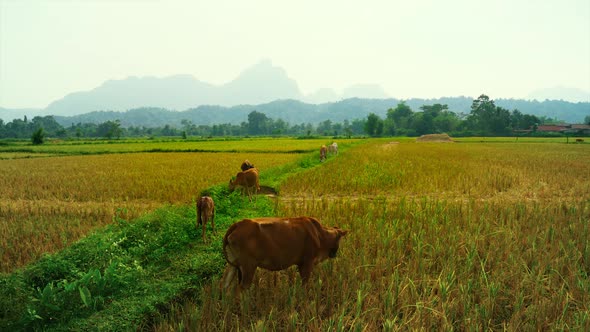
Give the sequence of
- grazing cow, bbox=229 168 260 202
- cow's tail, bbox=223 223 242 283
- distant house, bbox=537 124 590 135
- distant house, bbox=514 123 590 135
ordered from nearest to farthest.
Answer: cow's tail, bbox=223 223 242 283 → grazing cow, bbox=229 168 260 202 → distant house, bbox=514 123 590 135 → distant house, bbox=537 124 590 135

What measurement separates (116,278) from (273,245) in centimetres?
185

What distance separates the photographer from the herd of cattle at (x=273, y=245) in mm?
2848

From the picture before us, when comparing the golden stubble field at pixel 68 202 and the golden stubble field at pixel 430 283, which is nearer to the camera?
the golden stubble field at pixel 430 283

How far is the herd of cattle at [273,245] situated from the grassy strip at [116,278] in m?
0.82

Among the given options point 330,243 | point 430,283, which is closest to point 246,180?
point 330,243

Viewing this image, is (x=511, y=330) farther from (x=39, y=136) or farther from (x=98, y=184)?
(x=39, y=136)

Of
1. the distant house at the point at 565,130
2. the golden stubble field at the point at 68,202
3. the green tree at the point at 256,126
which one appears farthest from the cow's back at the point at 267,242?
the green tree at the point at 256,126

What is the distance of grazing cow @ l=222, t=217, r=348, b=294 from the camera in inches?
112

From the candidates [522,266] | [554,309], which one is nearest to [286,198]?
[522,266]

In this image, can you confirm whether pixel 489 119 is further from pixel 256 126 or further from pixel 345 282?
pixel 345 282

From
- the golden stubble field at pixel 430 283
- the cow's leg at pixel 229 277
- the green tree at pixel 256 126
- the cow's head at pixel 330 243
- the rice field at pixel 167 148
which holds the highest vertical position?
the green tree at pixel 256 126

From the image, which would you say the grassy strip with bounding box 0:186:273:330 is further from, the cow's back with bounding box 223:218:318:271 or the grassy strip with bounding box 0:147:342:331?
the cow's back with bounding box 223:218:318:271

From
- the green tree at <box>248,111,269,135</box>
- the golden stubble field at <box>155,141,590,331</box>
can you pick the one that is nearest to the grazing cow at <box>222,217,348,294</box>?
the golden stubble field at <box>155,141,590,331</box>

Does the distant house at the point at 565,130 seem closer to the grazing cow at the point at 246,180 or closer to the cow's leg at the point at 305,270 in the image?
the grazing cow at the point at 246,180
